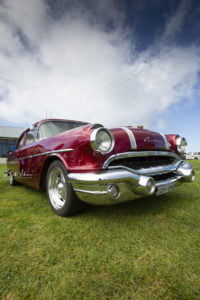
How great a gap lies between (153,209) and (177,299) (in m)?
1.44

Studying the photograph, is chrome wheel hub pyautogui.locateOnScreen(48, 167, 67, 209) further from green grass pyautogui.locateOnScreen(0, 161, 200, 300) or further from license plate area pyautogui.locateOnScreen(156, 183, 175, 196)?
license plate area pyautogui.locateOnScreen(156, 183, 175, 196)

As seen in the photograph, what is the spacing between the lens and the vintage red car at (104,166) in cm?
171

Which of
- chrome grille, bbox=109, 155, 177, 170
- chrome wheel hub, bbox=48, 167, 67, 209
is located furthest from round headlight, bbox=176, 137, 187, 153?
chrome wheel hub, bbox=48, 167, 67, 209

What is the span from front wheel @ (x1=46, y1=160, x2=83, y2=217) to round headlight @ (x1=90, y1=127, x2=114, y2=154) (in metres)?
0.58

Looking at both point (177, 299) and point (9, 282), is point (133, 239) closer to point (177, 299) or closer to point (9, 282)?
point (177, 299)

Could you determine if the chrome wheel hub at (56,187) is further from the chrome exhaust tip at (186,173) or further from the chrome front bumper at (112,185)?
the chrome exhaust tip at (186,173)

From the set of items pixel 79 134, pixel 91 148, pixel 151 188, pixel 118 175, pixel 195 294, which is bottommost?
pixel 195 294

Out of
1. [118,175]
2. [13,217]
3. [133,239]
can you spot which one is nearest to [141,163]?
[118,175]

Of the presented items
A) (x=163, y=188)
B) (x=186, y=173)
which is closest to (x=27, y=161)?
(x=163, y=188)

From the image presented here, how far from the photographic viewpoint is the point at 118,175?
1.68 meters

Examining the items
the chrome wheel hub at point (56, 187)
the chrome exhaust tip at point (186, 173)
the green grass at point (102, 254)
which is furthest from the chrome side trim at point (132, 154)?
the chrome wheel hub at point (56, 187)

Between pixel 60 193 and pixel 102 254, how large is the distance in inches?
47.9

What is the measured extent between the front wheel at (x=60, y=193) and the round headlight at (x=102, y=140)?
0.58 metres

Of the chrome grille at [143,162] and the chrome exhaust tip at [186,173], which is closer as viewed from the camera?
the chrome grille at [143,162]
